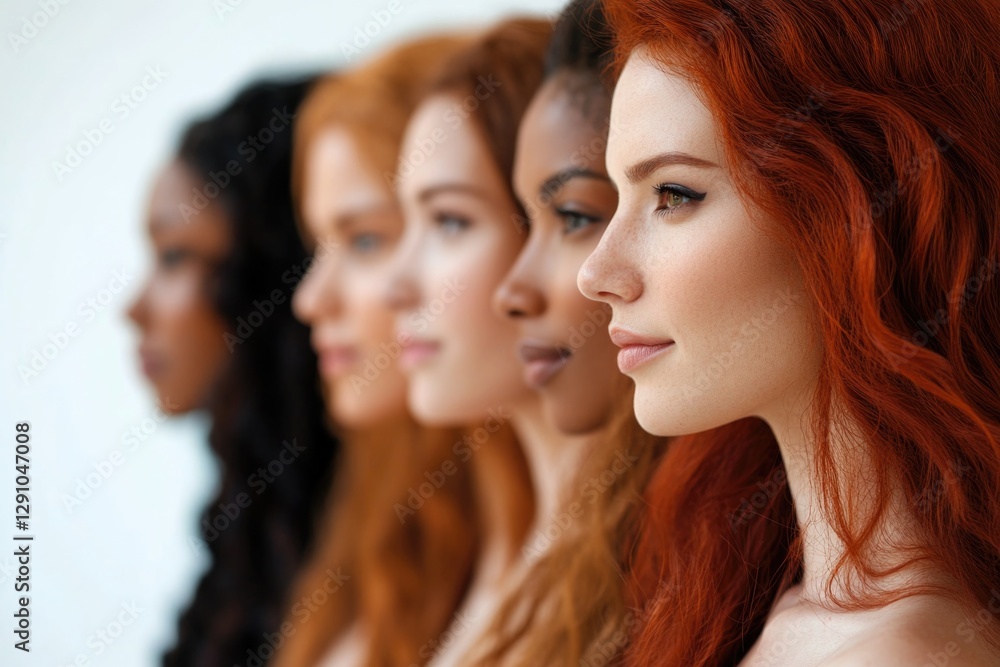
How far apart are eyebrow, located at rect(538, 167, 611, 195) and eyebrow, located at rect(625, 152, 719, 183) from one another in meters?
0.32

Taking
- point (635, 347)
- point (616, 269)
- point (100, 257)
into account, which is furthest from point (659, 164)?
point (100, 257)

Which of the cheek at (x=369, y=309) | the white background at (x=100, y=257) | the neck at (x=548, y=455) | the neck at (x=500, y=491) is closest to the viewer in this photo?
the neck at (x=548, y=455)

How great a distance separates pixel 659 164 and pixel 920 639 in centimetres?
70

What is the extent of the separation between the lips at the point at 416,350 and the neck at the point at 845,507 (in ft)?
2.88

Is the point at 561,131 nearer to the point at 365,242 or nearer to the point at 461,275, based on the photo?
the point at 461,275

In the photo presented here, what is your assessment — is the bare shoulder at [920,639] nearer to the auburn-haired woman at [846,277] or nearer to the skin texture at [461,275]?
the auburn-haired woman at [846,277]

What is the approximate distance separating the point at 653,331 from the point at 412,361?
0.89 metres

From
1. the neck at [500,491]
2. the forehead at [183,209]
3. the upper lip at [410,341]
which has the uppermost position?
the forehead at [183,209]

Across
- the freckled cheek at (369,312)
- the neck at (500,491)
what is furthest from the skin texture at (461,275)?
the freckled cheek at (369,312)

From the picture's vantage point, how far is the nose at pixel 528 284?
1864 millimetres

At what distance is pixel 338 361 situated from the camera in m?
2.61

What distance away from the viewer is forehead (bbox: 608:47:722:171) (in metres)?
1.36

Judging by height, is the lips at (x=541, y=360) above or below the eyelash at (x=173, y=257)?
below

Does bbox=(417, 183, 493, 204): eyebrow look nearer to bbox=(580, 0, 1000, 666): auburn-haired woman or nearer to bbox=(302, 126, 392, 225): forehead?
bbox=(302, 126, 392, 225): forehead
